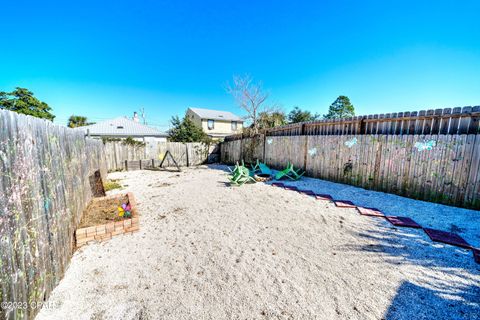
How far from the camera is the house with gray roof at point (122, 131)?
56.1 feet

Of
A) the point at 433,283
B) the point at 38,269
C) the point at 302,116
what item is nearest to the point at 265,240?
the point at 433,283

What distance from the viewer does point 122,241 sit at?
108 inches

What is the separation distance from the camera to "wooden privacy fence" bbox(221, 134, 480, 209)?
140 inches

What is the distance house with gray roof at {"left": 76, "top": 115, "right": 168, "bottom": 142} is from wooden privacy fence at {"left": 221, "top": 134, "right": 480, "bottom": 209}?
15878mm

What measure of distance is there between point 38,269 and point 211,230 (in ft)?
6.45

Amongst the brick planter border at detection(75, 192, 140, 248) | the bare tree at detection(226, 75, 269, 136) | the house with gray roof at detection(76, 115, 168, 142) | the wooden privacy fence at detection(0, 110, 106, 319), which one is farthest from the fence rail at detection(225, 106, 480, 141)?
the house with gray roof at detection(76, 115, 168, 142)

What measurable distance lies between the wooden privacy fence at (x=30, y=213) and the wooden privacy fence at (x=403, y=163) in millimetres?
6343

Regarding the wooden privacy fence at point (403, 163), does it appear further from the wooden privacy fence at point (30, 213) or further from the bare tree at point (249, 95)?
the bare tree at point (249, 95)

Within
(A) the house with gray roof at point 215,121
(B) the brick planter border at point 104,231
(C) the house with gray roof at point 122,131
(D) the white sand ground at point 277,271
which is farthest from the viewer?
(A) the house with gray roof at point 215,121

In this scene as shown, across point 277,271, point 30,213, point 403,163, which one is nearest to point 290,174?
point 403,163

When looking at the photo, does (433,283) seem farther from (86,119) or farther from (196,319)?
(86,119)

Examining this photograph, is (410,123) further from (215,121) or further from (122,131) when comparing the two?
(122,131)

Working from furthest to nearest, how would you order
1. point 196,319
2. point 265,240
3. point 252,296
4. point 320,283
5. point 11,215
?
point 265,240 → point 320,283 → point 252,296 → point 196,319 → point 11,215

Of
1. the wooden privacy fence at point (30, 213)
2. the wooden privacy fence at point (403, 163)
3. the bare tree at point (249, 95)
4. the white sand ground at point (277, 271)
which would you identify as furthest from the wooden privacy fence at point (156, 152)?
the wooden privacy fence at point (30, 213)
